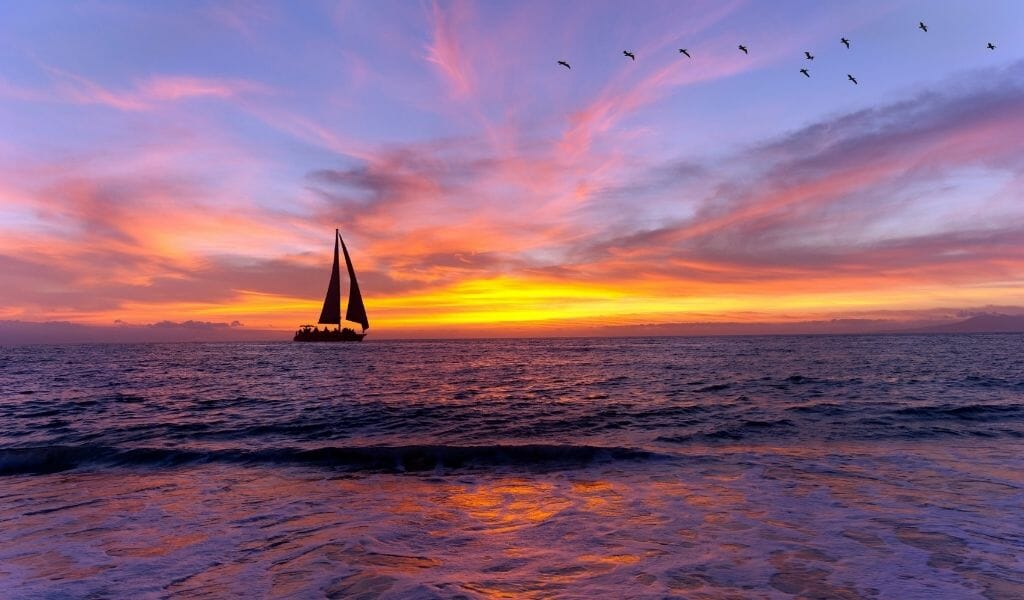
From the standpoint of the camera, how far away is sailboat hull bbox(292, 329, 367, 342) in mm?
135375

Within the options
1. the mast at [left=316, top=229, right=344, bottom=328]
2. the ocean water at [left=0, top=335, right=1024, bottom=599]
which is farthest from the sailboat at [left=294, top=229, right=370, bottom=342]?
the ocean water at [left=0, top=335, right=1024, bottom=599]

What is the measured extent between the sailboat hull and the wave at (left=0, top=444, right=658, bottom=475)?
120 metres

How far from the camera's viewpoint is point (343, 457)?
1631cm

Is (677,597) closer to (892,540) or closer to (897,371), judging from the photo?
(892,540)

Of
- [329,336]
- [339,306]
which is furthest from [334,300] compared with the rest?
[329,336]

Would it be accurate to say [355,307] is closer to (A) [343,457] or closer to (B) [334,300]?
(B) [334,300]

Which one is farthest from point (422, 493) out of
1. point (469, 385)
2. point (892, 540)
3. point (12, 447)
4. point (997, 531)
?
point (469, 385)

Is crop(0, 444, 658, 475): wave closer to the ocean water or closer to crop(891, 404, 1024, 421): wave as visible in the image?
the ocean water

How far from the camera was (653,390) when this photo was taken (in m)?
33.1

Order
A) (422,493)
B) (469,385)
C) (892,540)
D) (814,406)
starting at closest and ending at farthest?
(892,540) < (422,493) < (814,406) < (469,385)

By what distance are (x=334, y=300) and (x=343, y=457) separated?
4224 inches

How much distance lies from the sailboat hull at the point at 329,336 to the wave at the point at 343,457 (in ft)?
393

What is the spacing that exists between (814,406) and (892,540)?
18.2 m

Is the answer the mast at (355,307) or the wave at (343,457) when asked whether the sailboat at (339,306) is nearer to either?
the mast at (355,307)
